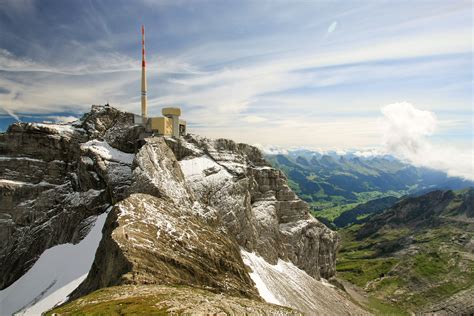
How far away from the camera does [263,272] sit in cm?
10088

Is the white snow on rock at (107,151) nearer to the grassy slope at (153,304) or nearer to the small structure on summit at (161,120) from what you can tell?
the small structure on summit at (161,120)

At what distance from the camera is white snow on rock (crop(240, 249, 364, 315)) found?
92.8m

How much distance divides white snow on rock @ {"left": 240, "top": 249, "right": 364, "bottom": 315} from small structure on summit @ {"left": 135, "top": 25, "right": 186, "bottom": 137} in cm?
4789

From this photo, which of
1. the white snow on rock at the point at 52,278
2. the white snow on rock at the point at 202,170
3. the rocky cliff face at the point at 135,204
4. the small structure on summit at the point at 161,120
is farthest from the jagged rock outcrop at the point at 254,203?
the white snow on rock at the point at 52,278

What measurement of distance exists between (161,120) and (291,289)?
7113cm

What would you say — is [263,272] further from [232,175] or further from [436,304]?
[436,304]

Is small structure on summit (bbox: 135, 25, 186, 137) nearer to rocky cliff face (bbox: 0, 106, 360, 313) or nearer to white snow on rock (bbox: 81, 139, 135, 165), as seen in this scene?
rocky cliff face (bbox: 0, 106, 360, 313)

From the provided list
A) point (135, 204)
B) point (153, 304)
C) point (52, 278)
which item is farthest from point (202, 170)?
point (153, 304)

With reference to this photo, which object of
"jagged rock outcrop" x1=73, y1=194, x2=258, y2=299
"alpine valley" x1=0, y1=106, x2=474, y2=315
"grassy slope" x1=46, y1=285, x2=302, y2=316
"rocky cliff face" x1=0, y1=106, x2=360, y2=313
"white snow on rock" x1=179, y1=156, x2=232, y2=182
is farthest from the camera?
"white snow on rock" x1=179, y1=156, x2=232, y2=182

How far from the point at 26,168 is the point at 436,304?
205 metres

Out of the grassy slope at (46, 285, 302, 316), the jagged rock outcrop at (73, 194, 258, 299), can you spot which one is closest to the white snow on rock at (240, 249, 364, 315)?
the jagged rock outcrop at (73, 194, 258, 299)

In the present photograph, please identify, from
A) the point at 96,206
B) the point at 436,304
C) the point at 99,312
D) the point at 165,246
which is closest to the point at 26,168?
the point at 96,206

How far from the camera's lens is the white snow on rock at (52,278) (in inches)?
2921

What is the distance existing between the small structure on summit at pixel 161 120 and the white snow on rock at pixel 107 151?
12400 mm
